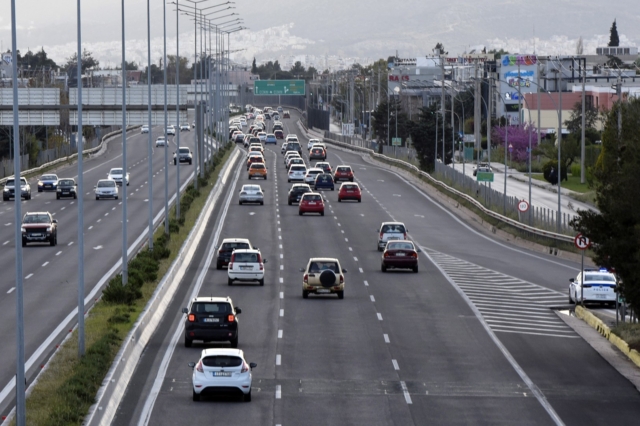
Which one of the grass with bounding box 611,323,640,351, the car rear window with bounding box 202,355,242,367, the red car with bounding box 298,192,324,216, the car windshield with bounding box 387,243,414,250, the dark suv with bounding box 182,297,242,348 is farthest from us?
the red car with bounding box 298,192,324,216

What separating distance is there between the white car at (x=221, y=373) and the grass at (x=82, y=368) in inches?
79.1

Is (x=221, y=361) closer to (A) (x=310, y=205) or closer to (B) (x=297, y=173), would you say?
(A) (x=310, y=205)

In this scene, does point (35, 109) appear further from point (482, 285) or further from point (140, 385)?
point (140, 385)

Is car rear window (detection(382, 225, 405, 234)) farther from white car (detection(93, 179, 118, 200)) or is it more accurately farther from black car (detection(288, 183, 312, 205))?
white car (detection(93, 179, 118, 200))

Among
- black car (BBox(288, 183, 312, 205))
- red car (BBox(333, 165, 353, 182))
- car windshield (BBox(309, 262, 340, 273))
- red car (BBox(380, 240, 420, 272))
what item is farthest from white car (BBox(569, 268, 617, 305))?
red car (BBox(333, 165, 353, 182))

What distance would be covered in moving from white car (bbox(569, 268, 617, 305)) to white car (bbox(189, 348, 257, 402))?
64.2 ft

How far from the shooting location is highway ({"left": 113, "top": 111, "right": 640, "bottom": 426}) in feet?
84.5

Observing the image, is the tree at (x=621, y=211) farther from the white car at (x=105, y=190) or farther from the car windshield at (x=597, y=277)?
the white car at (x=105, y=190)

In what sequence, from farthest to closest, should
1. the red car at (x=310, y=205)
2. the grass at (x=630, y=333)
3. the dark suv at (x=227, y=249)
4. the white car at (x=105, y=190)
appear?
the white car at (x=105, y=190) < the red car at (x=310, y=205) < the dark suv at (x=227, y=249) < the grass at (x=630, y=333)

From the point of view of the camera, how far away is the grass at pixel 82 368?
22.2 metres

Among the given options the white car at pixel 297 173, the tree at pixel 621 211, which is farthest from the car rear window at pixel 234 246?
the white car at pixel 297 173

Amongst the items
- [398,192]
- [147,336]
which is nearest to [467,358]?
[147,336]

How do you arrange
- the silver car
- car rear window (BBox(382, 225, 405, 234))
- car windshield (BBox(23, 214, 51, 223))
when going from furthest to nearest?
the silver car
car rear window (BBox(382, 225, 405, 234))
car windshield (BBox(23, 214, 51, 223))

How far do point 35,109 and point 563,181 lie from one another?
4690 cm
